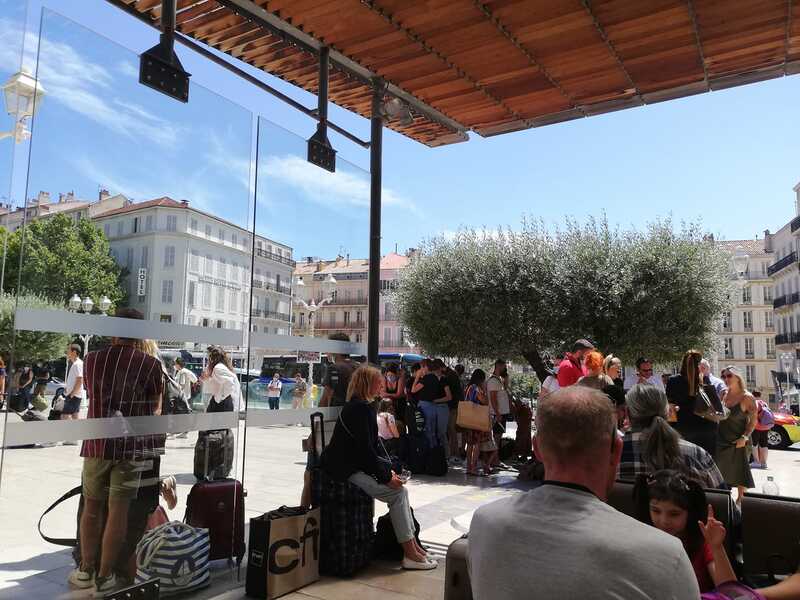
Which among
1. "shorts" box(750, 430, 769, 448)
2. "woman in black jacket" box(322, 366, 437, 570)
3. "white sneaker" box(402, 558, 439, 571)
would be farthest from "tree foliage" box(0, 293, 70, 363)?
"shorts" box(750, 430, 769, 448)

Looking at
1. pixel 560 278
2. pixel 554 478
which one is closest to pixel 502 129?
pixel 554 478

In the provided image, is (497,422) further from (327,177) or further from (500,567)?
(500,567)

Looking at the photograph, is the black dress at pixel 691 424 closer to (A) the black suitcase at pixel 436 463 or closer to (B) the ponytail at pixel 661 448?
(B) the ponytail at pixel 661 448

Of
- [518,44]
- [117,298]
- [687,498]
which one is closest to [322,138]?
[518,44]

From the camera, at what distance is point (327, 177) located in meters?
5.26

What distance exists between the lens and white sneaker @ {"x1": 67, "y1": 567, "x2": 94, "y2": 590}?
10.6 feet

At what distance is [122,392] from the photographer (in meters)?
3.46

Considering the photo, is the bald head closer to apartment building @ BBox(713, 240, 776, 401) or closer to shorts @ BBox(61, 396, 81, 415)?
shorts @ BBox(61, 396, 81, 415)

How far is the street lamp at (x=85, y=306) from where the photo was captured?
3.19 m

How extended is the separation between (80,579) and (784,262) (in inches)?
2589

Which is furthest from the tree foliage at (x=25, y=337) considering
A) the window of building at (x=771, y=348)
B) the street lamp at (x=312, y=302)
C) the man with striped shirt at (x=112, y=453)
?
the window of building at (x=771, y=348)

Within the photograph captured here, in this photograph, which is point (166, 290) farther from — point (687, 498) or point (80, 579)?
point (687, 498)

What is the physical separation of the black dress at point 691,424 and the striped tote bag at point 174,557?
14.5 ft

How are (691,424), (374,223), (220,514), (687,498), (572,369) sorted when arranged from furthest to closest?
(572,369) → (691,424) → (374,223) → (220,514) → (687,498)
